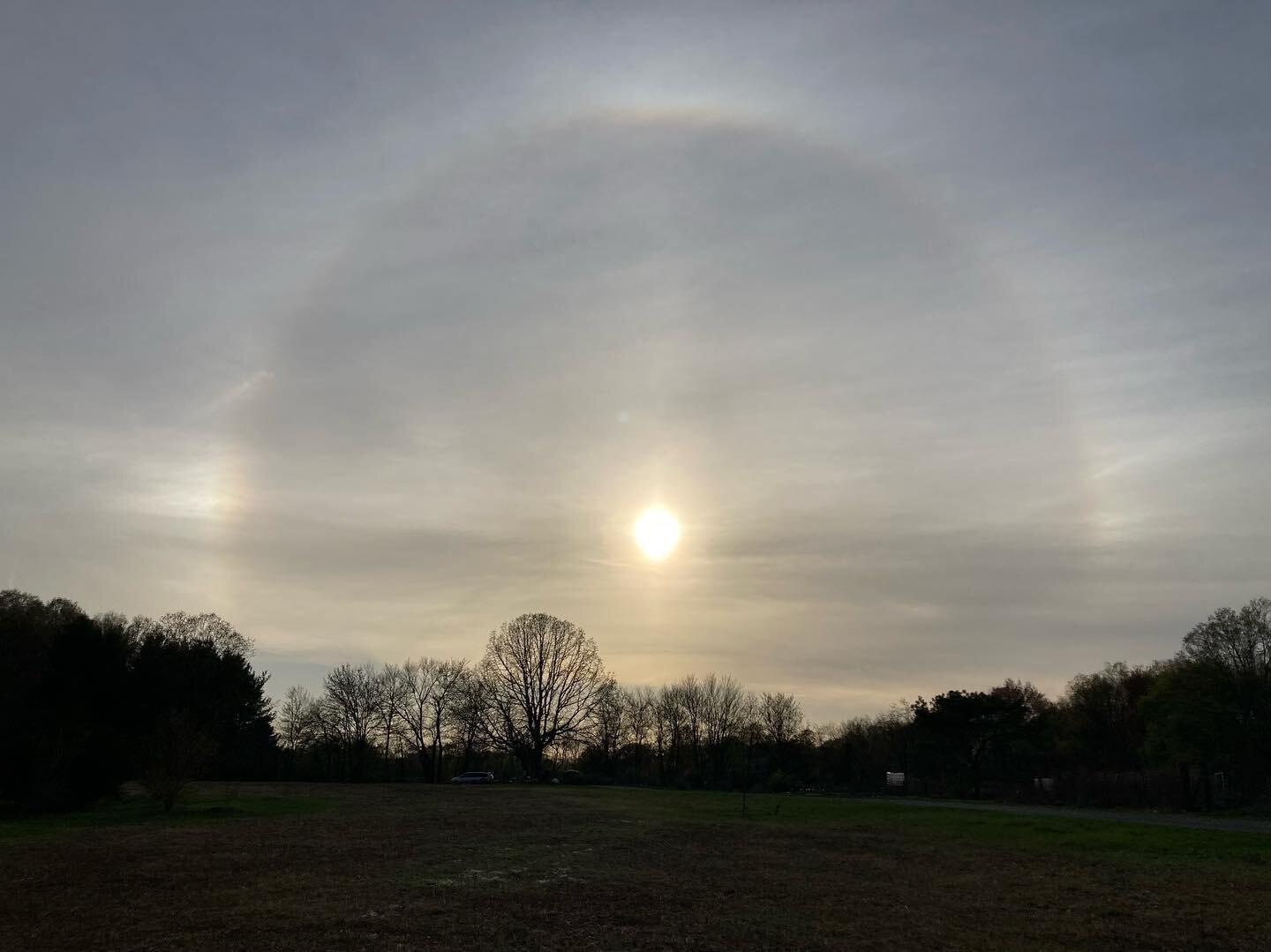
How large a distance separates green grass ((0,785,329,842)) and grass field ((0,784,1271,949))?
0.45 meters

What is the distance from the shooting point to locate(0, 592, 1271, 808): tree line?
45562mm

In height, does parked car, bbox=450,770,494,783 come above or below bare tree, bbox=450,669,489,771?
below

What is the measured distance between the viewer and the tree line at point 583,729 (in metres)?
45.6

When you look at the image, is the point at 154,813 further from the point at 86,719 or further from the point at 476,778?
the point at 476,778

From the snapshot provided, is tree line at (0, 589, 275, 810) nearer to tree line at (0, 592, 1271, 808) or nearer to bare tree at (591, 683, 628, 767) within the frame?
tree line at (0, 592, 1271, 808)

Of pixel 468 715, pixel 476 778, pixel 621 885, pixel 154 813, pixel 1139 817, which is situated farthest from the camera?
pixel 468 715

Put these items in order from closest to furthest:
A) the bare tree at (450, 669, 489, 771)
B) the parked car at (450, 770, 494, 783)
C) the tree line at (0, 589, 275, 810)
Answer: the tree line at (0, 589, 275, 810) → the parked car at (450, 770, 494, 783) → the bare tree at (450, 669, 489, 771)

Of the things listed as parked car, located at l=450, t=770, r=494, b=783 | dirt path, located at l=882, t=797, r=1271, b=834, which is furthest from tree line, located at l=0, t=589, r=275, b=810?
dirt path, located at l=882, t=797, r=1271, b=834

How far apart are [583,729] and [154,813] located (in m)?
67.1

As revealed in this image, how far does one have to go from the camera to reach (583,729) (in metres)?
105

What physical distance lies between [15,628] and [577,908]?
194 feet

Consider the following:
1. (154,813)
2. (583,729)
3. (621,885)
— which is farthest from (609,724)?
(621,885)

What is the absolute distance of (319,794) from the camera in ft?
195

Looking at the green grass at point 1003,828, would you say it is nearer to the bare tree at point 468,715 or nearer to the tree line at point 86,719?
the tree line at point 86,719
